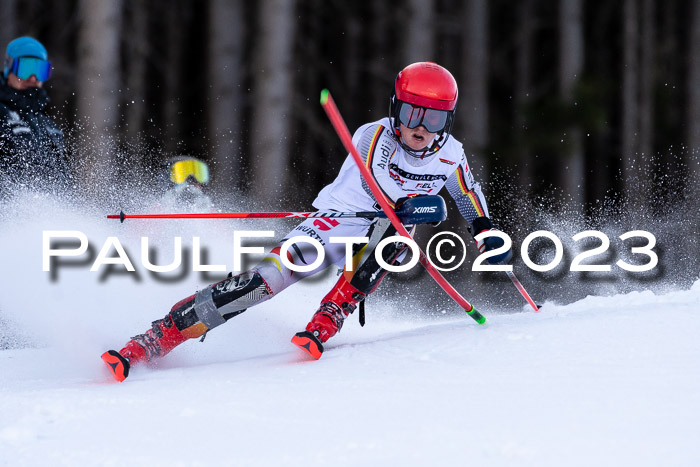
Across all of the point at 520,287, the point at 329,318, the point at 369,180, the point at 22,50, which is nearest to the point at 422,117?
the point at 369,180

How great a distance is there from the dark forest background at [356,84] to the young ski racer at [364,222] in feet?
16.2

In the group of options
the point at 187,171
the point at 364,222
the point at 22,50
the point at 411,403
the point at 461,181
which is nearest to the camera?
the point at 411,403

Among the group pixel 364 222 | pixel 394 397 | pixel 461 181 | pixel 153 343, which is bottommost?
pixel 153 343

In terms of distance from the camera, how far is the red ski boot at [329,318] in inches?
164

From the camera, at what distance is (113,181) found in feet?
29.5

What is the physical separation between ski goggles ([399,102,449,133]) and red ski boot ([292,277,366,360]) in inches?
36.3

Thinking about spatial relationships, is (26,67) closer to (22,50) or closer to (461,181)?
(22,50)

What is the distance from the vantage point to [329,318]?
455 centimetres

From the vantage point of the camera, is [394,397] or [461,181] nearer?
[394,397]

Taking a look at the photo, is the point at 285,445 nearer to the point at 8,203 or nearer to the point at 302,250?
the point at 302,250

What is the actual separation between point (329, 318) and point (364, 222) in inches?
23.3

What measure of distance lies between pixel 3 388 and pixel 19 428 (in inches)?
40.7

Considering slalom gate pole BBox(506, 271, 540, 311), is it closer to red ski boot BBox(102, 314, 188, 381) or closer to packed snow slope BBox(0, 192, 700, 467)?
packed snow slope BBox(0, 192, 700, 467)

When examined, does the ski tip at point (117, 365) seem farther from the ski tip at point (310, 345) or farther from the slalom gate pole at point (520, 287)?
the slalom gate pole at point (520, 287)
